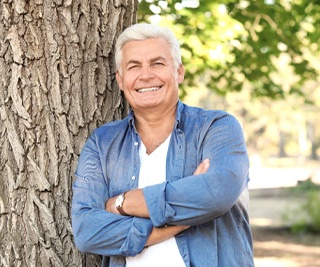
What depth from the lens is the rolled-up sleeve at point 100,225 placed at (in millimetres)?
2816

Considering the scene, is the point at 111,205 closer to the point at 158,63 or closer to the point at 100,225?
the point at 100,225

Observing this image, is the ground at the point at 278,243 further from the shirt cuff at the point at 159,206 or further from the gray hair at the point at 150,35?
the shirt cuff at the point at 159,206

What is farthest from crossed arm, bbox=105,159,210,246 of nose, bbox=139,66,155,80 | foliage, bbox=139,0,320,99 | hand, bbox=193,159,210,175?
foliage, bbox=139,0,320,99

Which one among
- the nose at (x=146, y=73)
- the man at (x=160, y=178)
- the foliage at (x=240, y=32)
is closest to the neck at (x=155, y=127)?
the man at (x=160, y=178)

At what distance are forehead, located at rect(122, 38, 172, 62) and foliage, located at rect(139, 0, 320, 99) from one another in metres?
3.16

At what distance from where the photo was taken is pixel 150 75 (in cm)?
305

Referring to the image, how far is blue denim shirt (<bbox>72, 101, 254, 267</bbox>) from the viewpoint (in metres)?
2.77

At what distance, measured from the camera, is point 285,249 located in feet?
44.8

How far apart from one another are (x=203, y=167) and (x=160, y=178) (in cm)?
21

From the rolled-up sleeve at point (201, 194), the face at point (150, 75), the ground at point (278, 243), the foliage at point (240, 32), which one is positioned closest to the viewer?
the rolled-up sleeve at point (201, 194)

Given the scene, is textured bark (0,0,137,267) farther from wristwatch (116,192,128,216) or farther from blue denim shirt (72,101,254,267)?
wristwatch (116,192,128,216)

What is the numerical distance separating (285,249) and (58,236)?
1092 centimetres

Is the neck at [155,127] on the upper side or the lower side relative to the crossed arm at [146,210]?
upper

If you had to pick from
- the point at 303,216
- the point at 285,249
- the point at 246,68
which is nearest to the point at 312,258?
the point at 285,249
